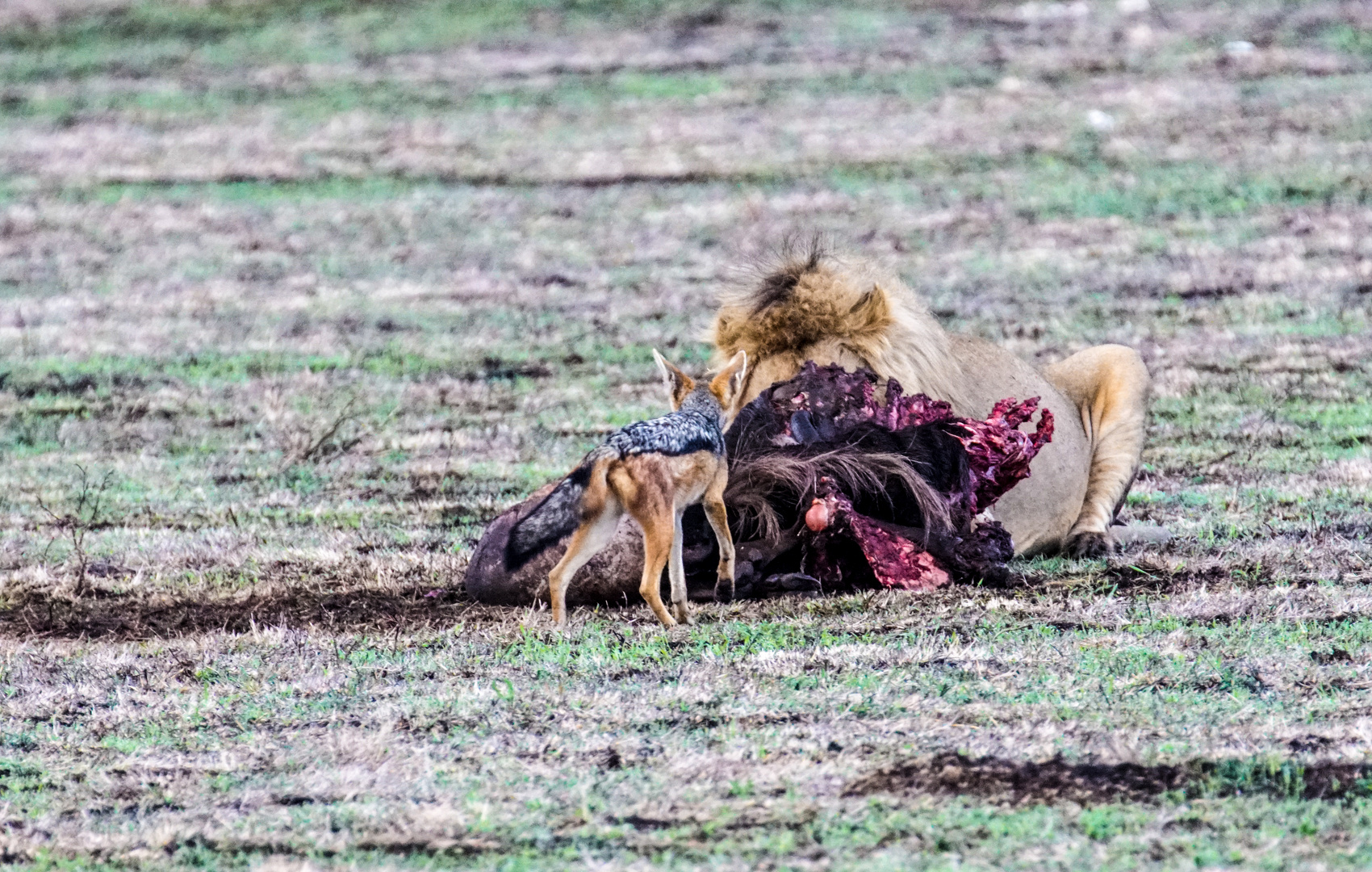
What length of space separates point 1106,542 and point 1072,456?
553 millimetres

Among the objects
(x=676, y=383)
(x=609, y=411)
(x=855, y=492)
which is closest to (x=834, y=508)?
(x=855, y=492)

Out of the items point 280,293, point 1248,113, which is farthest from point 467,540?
point 1248,113

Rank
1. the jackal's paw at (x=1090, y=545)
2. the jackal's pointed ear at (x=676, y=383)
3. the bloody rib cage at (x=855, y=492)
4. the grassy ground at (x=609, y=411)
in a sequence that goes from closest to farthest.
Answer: the grassy ground at (x=609, y=411) → the jackal's pointed ear at (x=676, y=383) → the bloody rib cage at (x=855, y=492) → the jackal's paw at (x=1090, y=545)

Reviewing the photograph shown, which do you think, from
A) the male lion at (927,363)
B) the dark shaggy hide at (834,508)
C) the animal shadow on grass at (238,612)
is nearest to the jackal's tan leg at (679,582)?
the dark shaggy hide at (834,508)

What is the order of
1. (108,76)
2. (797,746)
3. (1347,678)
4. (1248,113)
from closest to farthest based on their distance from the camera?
(797,746) → (1347,678) → (1248,113) → (108,76)

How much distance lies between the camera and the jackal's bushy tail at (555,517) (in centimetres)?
656

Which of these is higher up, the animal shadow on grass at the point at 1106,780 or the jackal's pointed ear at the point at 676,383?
the jackal's pointed ear at the point at 676,383

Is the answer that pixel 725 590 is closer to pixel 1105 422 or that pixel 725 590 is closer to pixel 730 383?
pixel 730 383

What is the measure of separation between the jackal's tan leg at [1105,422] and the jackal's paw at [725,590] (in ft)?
7.39

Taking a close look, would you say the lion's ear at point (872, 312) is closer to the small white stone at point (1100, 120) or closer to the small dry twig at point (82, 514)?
the small dry twig at point (82, 514)

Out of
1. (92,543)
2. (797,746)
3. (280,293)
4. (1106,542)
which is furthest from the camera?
(280,293)

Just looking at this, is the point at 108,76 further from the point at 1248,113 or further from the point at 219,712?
the point at 219,712

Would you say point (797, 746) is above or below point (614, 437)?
below

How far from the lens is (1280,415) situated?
12.5 metres
